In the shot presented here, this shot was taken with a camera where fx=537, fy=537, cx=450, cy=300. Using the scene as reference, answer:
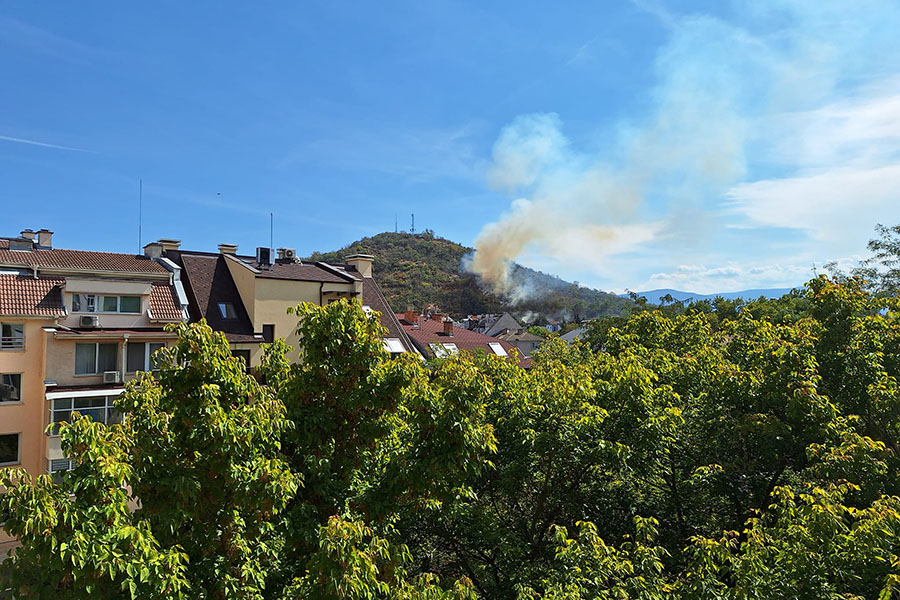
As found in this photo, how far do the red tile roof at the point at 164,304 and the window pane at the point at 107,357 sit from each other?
2.70 m

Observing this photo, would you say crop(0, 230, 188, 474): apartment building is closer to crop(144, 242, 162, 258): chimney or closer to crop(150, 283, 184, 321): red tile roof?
crop(150, 283, 184, 321): red tile roof

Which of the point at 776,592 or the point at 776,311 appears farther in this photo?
the point at 776,311

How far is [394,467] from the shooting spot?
31.8ft

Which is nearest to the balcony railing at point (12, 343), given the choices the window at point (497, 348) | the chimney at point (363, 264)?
the chimney at point (363, 264)

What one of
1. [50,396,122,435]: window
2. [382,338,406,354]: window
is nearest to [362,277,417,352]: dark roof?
[382,338,406,354]: window

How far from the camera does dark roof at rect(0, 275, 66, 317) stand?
2611 centimetres

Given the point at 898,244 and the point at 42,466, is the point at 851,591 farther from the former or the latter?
the point at 898,244

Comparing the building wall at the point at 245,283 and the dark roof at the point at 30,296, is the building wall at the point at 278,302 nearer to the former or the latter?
the building wall at the point at 245,283

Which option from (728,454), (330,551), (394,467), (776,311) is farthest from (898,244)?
(330,551)

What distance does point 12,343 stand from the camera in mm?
26234

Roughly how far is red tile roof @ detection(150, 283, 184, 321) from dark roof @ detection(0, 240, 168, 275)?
108cm

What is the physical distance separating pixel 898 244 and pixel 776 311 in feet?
60.8

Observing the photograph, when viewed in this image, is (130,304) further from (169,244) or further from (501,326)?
(501,326)

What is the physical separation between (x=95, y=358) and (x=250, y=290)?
9.98 meters
